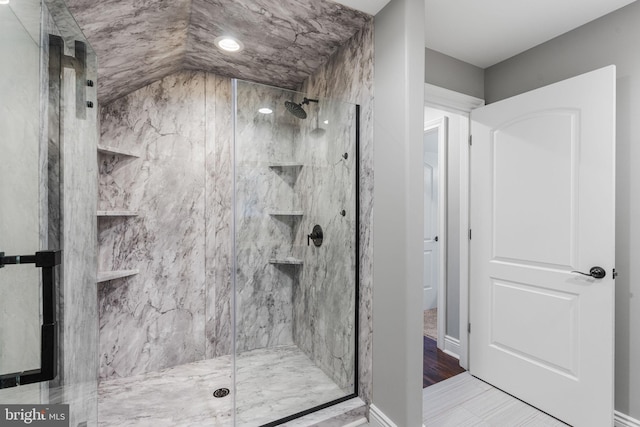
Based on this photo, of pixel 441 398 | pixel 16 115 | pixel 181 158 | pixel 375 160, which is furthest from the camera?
pixel 181 158

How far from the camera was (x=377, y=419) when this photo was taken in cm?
165

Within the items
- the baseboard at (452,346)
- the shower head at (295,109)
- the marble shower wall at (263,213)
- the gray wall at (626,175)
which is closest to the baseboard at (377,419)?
the marble shower wall at (263,213)

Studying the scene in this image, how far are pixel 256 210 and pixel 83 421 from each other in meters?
1.14

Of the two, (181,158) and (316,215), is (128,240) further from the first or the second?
(316,215)

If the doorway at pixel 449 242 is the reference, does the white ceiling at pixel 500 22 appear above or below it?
above

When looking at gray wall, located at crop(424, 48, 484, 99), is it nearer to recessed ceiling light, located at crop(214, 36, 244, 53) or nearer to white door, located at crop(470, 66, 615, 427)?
white door, located at crop(470, 66, 615, 427)

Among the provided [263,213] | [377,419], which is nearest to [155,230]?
[263,213]

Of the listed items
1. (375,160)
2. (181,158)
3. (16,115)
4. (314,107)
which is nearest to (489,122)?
(375,160)

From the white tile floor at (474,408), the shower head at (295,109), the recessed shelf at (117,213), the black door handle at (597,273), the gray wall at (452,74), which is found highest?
the gray wall at (452,74)

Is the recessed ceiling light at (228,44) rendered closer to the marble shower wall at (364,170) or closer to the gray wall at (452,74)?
the marble shower wall at (364,170)

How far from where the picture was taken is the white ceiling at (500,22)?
1.71 meters

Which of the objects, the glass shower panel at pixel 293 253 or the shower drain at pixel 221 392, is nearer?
the glass shower panel at pixel 293 253

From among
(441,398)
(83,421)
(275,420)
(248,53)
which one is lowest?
(441,398)

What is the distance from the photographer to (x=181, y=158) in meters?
2.36
